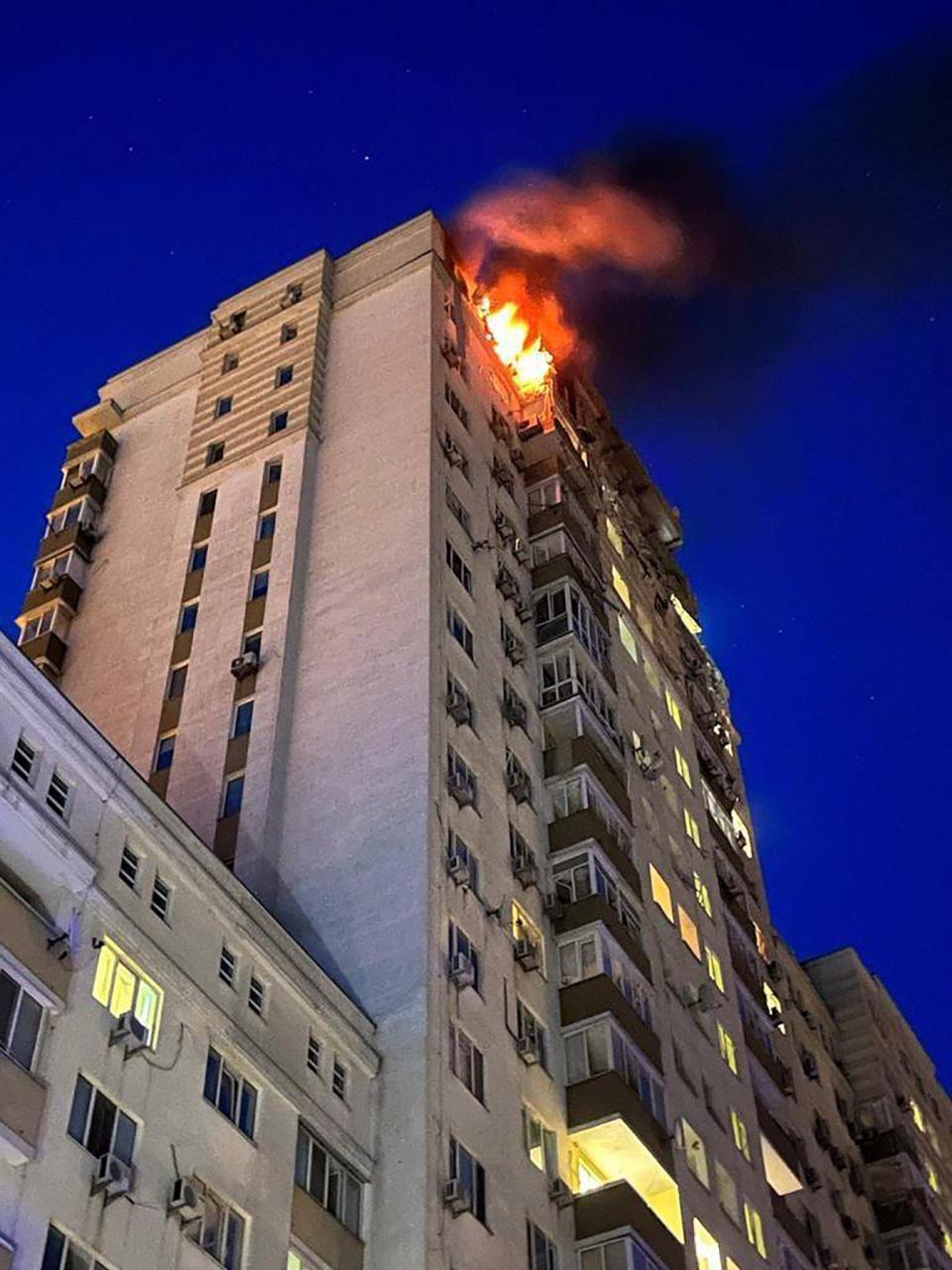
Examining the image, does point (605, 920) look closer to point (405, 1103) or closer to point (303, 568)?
point (405, 1103)

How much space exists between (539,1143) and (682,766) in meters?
23.4

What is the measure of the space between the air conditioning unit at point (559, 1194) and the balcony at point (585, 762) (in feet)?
44.3

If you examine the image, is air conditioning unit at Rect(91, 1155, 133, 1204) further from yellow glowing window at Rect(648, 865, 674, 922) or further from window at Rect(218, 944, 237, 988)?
yellow glowing window at Rect(648, 865, 674, 922)

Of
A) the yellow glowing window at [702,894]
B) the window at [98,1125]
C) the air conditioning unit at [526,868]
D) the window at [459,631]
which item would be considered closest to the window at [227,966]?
the window at [98,1125]

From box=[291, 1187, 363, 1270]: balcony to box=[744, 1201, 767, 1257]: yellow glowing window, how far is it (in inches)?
637

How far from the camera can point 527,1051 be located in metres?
41.8

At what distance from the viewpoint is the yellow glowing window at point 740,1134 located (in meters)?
49.7

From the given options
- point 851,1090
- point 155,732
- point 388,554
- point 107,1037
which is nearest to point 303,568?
point 388,554

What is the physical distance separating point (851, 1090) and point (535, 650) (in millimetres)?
27268

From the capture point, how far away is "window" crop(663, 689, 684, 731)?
63.9 meters

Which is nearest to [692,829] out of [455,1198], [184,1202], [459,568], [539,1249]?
[459,568]

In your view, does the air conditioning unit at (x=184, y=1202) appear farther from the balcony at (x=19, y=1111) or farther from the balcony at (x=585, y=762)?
the balcony at (x=585, y=762)

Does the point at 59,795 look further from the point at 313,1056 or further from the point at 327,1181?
the point at 327,1181

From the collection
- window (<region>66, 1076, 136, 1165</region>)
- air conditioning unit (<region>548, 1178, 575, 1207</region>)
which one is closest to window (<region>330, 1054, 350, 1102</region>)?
air conditioning unit (<region>548, 1178, 575, 1207</region>)
